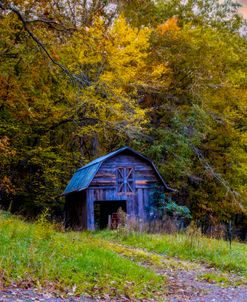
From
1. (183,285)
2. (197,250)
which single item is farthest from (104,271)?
(197,250)

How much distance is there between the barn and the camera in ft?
77.4

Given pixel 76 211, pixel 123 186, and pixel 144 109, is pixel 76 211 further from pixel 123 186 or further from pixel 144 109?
pixel 144 109

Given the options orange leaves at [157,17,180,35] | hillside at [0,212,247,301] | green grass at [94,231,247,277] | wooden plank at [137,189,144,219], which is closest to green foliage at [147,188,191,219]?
wooden plank at [137,189,144,219]

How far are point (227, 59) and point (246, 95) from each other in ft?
9.54

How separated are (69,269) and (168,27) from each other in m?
25.4

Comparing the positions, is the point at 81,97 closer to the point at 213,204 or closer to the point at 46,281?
the point at 213,204

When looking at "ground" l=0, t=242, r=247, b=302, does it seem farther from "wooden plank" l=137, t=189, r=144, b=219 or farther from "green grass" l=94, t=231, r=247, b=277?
"wooden plank" l=137, t=189, r=144, b=219

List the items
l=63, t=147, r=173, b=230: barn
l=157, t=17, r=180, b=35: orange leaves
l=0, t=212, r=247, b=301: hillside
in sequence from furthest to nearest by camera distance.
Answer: l=157, t=17, r=180, b=35: orange leaves < l=63, t=147, r=173, b=230: barn < l=0, t=212, r=247, b=301: hillside

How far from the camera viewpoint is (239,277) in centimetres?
1127

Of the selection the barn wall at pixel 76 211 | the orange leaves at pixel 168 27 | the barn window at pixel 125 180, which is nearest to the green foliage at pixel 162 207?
the barn window at pixel 125 180

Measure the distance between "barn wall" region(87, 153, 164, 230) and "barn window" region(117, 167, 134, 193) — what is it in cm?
17

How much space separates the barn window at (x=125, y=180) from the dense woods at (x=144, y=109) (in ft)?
6.76

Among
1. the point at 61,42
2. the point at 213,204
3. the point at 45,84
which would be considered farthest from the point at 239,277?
the point at 213,204

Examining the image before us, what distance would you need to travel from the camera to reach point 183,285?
32.1ft
